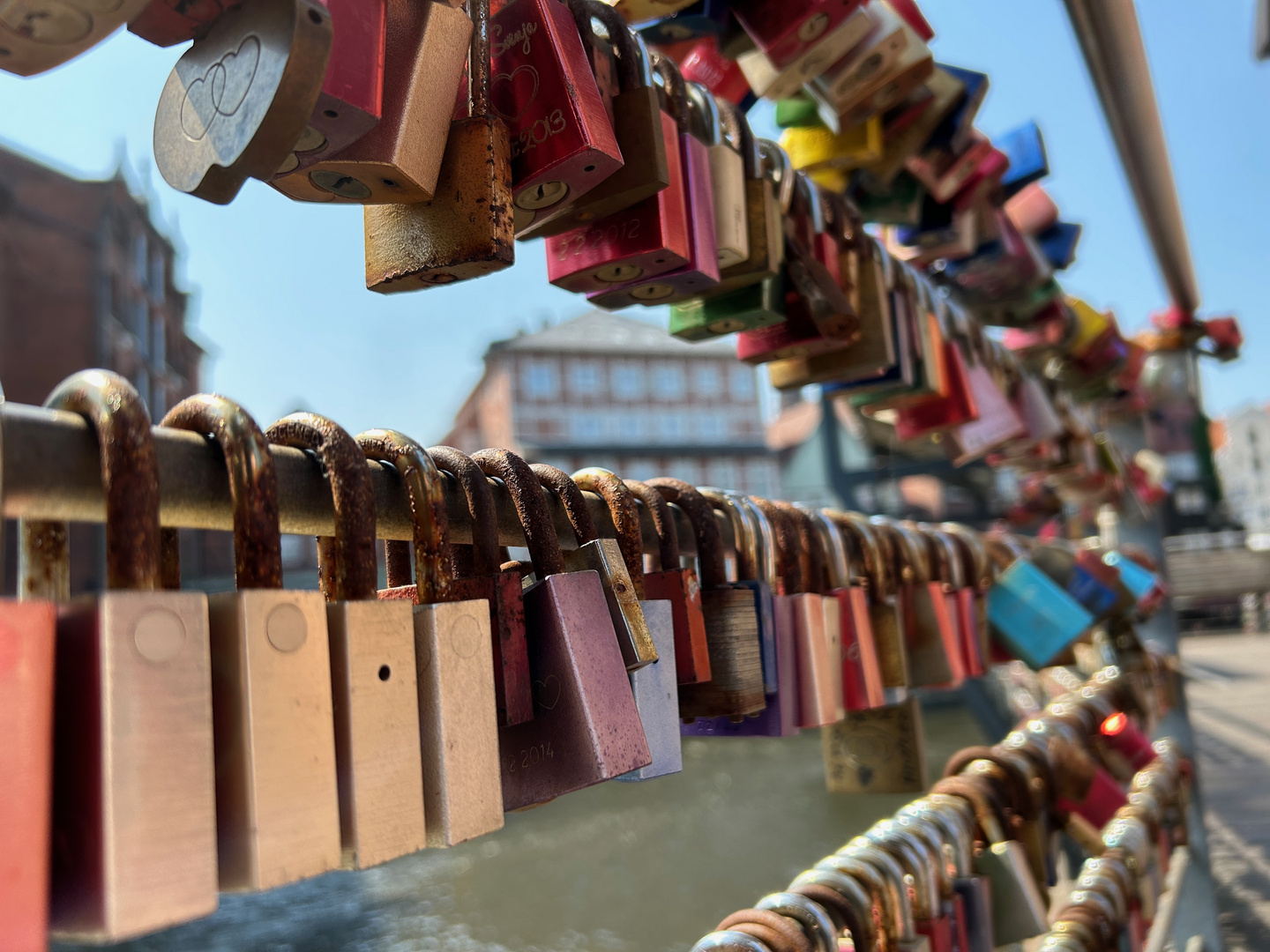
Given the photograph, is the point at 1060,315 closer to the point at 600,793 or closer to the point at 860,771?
the point at 860,771

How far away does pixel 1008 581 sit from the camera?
1.32 meters

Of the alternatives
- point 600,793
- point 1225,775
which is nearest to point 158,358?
point 600,793

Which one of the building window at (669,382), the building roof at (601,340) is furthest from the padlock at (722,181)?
the building window at (669,382)

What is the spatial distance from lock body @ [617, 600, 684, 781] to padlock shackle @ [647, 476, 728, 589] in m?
0.13

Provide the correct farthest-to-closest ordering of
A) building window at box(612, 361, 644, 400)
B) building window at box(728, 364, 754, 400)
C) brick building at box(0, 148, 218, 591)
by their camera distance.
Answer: building window at box(728, 364, 754, 400), building window at box(612, 361, 644, 400), brick building at box(0, 148, 218, 591)

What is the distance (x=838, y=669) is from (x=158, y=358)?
897 inches

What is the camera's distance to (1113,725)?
180 centimetres

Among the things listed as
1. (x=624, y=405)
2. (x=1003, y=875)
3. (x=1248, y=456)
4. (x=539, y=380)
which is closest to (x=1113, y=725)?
(x=1003, y=875)

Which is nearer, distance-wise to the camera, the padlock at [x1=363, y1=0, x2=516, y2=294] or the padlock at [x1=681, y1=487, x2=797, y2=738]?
the padlock at [x1=363, y1=0, x2=516, y2=294]

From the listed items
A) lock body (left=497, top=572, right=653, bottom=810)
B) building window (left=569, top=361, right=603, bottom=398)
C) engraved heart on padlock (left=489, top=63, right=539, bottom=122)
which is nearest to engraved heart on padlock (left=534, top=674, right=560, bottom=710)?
lock body (left=497, top=572, right=653, bottom=810)

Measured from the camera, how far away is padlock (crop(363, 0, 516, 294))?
1.74 feet

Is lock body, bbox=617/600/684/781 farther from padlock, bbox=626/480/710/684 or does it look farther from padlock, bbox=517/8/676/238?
padlock, bbox=517/8/676/238

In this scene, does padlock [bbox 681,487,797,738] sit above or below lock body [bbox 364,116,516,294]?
below

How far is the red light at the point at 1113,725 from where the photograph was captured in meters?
1.79
